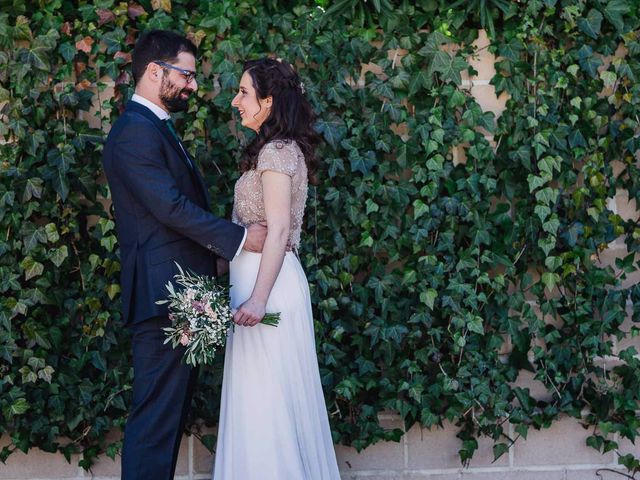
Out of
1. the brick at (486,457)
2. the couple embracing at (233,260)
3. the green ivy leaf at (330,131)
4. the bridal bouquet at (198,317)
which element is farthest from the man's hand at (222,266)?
the brick at (486,457)

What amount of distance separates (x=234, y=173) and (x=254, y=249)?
0.69 metres

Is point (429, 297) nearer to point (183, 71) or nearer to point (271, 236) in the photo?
point (271, 236)

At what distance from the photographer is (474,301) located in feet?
12.8

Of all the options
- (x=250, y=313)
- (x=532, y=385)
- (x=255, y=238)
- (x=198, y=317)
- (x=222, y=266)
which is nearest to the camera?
(x=198, y=317)

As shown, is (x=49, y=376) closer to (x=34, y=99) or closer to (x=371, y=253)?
(x=34, y=99)

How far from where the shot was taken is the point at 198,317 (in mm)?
3061

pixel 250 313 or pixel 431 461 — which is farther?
pixel 431 461

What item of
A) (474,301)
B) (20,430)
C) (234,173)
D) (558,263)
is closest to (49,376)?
(20,430)

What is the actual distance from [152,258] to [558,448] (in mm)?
2030

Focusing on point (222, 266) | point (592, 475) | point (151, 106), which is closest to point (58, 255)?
point (222, 266)

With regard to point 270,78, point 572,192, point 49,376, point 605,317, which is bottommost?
point 49,376

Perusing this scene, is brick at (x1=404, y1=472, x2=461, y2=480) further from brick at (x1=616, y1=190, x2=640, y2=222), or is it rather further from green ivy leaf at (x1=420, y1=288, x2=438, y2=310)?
brick at (x1=616, y1=190, x2=640, y2=222)

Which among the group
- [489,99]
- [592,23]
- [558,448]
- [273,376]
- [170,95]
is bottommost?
[558,448]

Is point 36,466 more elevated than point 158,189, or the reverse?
point 158,189
